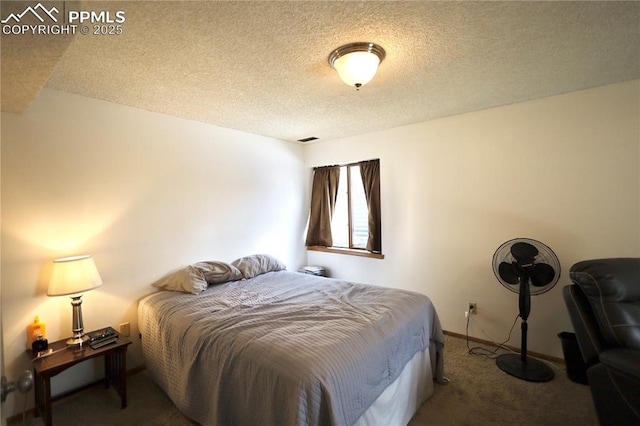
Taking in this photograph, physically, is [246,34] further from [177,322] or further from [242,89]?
[177,322]

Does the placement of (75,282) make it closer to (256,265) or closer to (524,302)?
(256,265)

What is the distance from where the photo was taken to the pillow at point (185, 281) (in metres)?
2.71

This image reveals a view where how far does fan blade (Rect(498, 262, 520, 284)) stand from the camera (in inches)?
99.8

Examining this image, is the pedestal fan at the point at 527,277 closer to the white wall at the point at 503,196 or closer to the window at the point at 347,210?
the white wall at the point at 503,196

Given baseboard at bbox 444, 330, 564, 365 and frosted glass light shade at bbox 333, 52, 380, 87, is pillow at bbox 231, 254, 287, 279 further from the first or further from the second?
frosted glass light shade at bbox 333, 52, 380, 87

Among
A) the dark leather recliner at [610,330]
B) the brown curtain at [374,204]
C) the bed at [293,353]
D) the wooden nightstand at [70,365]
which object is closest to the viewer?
the bed at [293,353]

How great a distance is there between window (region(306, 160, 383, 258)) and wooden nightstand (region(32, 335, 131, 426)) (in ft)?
9.04

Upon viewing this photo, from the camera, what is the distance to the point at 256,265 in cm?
341

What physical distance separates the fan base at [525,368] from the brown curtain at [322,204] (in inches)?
97.7

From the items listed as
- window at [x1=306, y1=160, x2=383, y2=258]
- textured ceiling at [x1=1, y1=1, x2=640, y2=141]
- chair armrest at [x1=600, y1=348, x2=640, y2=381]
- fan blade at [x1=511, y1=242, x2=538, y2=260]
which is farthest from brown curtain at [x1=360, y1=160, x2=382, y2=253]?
chair armrest at [x1=600, y1=348, x2=640, y2=381]

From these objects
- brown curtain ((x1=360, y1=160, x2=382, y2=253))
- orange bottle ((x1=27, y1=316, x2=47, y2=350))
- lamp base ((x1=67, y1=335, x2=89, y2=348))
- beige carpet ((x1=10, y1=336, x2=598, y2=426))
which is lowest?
beige carpet ((x1=10, y1=336, x2=598, y2=426))

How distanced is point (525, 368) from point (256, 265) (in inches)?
110

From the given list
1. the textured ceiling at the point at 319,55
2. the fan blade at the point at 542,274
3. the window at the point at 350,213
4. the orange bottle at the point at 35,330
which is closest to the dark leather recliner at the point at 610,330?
the fan blade at the point at 542,274

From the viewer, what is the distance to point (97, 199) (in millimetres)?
2514
